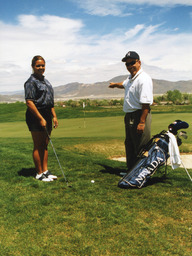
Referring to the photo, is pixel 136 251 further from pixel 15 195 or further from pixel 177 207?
pixel 15 195

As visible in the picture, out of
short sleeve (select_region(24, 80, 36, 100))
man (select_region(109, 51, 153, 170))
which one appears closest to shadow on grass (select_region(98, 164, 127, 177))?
man (select_region(109, 51, 153, 170))

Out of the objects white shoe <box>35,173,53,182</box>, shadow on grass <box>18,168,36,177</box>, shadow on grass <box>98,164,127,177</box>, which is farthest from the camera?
shadow on grass <box>98,164,127,177</box>

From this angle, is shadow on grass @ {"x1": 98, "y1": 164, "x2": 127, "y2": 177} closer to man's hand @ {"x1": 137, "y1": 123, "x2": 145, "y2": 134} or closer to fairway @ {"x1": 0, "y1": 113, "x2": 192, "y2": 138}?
man's hand @ {"x1": 137, "y1": 123, "x2": 145, "y2": 134}

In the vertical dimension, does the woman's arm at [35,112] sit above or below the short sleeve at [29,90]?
below

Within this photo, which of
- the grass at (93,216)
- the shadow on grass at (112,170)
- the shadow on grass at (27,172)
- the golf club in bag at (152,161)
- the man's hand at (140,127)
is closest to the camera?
the grass at (93,216)

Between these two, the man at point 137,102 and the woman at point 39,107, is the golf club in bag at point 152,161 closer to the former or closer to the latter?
the man at point 137,102

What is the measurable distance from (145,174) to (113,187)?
23.6 inches

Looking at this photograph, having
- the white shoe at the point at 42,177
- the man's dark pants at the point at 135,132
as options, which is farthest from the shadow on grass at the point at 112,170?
the white shoe at the point at 42,177

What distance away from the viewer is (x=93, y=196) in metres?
4.03

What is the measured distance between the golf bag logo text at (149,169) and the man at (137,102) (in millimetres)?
471

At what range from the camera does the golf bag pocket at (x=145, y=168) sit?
431cm

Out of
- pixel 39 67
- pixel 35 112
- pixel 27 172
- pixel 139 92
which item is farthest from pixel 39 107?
pixel 139 92

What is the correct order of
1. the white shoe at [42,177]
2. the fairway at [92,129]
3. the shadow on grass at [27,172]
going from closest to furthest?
1. the white shoe at [42,177]
2. the shadow on grass at [27,172]
3. the fairway at [92,129]

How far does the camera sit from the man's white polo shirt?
432 cm
